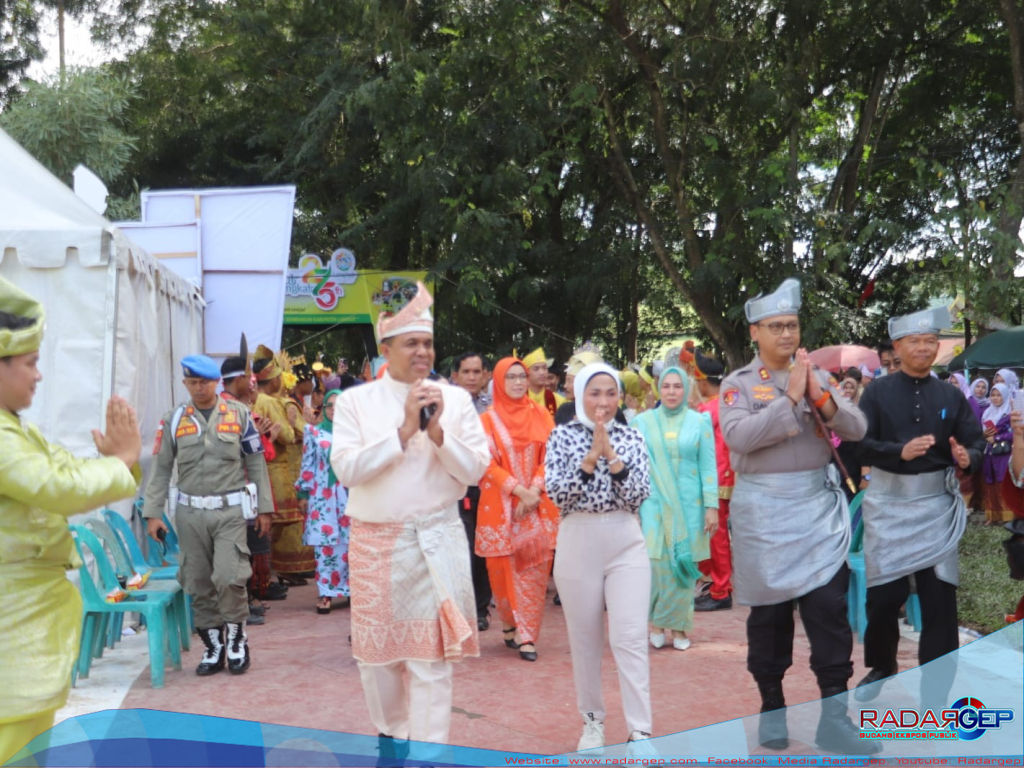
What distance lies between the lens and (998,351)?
17.6m

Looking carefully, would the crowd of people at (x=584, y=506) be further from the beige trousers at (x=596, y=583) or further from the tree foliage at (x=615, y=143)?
the tree foliage at (x=615, y=143)

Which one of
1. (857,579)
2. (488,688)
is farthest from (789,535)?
(857,579)

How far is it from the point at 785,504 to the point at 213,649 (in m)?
3.75

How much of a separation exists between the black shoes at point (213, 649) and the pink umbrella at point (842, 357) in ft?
35.6

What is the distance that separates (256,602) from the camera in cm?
884

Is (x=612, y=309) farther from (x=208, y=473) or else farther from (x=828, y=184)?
(x=208, y=473)

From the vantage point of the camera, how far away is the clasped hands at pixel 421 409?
427 cm

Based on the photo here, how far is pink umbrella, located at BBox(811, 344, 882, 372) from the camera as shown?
619 inches

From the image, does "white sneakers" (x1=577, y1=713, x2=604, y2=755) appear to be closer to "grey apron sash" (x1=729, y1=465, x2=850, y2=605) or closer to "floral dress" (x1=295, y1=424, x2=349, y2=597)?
"grey apron sash" (x1=729, y1=465, x2=850, y2=605)

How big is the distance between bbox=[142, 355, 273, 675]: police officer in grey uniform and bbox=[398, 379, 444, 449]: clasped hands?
2.81m

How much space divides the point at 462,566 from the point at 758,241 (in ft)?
42.8

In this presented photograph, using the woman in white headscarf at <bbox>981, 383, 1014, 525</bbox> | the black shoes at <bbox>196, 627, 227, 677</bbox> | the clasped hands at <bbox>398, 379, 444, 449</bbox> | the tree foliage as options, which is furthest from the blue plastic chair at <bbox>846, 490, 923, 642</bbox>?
the tree foliage

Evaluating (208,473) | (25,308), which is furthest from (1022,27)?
(25,308)

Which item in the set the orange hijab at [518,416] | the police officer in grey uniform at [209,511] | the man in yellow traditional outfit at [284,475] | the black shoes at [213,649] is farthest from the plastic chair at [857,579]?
the man in yellow traditional outfit at [284,475]
